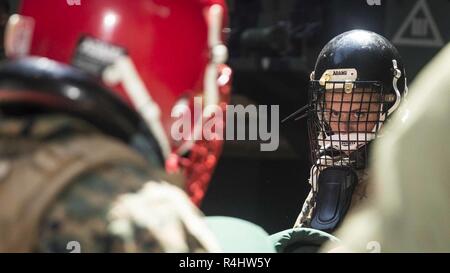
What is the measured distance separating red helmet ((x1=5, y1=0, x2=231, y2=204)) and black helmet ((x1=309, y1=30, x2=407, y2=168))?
1.67 ft

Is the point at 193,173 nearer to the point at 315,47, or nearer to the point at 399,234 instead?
the point at 399,234

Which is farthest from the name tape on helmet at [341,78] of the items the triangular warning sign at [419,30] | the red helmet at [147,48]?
the red helmet at [147,48]

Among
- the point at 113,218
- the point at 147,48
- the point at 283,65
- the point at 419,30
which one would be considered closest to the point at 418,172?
the point at 113,218

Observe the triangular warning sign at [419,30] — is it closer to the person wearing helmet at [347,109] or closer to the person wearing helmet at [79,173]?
the person wearing helmet at [347,109]

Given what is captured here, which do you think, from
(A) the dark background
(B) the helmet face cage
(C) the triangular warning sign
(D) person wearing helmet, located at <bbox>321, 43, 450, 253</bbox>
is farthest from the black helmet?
(D) person wearing helmet, located at <bbox>321, 43, 450, 253</bbox>

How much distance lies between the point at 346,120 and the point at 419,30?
0.46m

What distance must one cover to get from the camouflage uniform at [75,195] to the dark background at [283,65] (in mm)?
930

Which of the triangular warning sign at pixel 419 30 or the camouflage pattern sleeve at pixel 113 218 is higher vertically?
the triangular warning sign at pixel 419 30

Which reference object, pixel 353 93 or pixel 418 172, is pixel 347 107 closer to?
pixel 353 93

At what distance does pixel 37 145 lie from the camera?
52 centimetres

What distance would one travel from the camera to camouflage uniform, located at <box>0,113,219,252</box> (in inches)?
19.8

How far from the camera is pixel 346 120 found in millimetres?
1445

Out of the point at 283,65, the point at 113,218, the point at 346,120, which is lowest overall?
the point at 113,218

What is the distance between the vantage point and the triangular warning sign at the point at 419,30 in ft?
5.65
